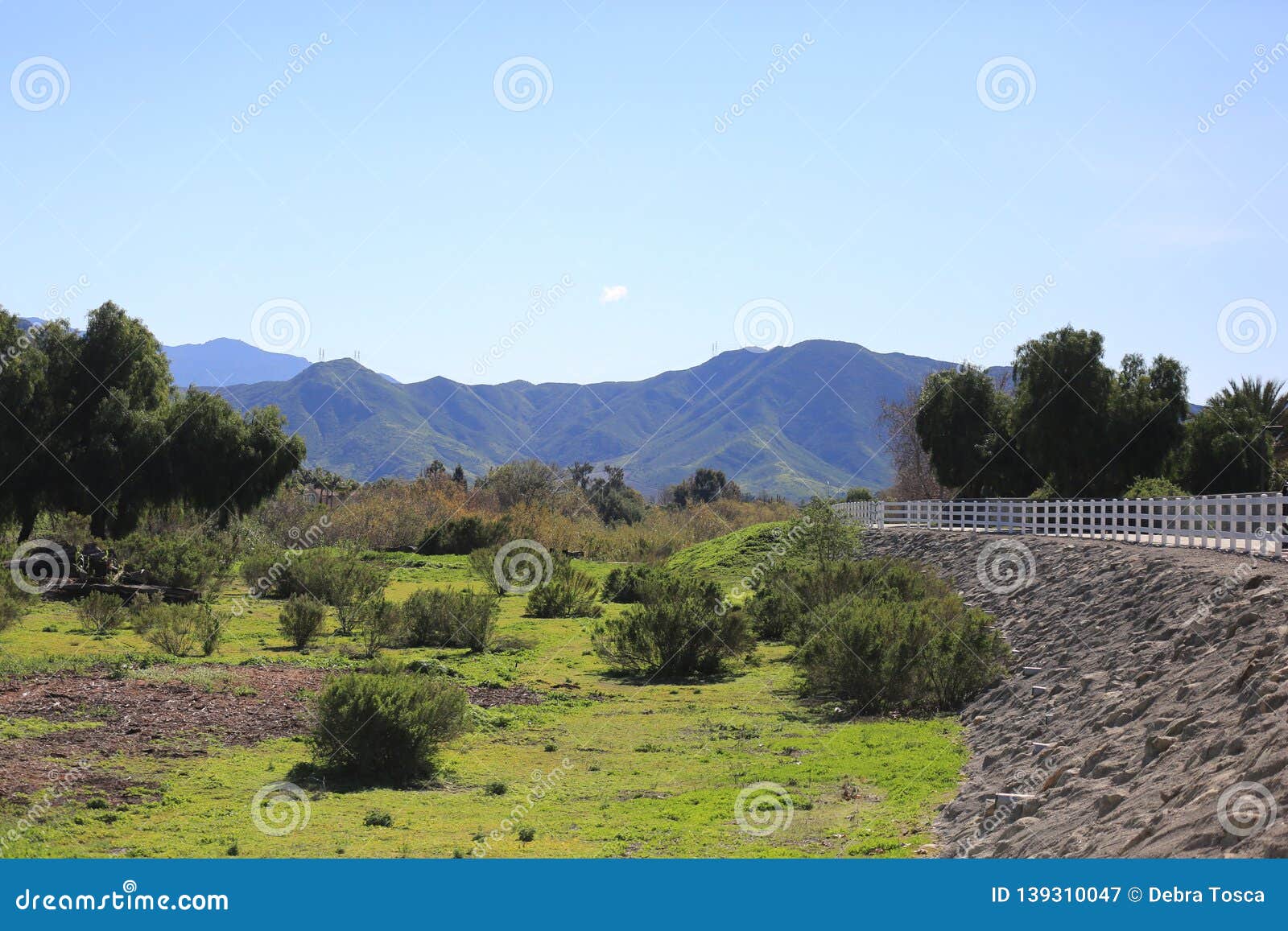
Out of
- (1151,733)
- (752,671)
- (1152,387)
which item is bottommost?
(752,671)

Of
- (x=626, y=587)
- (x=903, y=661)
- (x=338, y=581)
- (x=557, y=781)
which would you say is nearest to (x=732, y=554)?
(x=626, y=587)

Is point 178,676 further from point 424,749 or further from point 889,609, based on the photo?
point 889,609

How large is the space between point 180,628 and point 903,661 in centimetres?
1314

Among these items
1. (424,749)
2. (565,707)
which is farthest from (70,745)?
(565,707)

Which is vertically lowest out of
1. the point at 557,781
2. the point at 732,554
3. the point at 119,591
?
the point at 557,781

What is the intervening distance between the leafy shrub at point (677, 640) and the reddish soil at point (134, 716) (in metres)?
3.96

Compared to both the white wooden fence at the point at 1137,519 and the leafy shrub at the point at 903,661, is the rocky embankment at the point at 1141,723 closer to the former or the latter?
the leafy shrub at the point at 903,661

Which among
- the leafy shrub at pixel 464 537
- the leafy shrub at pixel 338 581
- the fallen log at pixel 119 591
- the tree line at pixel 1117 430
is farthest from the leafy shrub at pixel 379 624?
the tree line at pixel 1117 430

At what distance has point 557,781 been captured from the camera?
517 inches

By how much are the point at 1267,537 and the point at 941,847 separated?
1327 cm

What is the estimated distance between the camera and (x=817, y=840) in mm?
10375

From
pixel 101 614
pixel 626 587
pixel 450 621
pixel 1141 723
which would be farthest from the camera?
pixel 626 587

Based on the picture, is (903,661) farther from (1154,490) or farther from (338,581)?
(1154,490)

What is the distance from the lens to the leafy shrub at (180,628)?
20.9m
